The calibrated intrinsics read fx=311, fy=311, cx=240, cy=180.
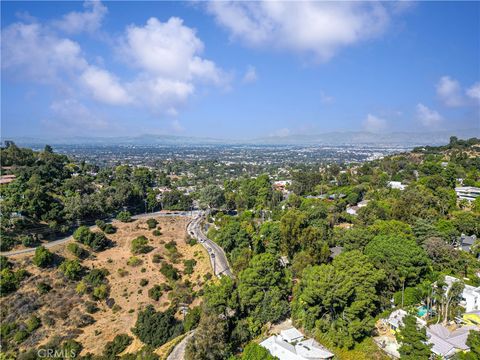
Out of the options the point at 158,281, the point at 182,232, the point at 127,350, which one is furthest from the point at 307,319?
the point at 182,232

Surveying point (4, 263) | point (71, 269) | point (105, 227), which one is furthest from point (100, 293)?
point (105, 227)

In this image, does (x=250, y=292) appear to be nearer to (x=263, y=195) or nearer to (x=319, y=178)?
(x=263, y=195)

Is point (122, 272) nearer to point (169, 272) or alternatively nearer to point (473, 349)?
point (169, 272)

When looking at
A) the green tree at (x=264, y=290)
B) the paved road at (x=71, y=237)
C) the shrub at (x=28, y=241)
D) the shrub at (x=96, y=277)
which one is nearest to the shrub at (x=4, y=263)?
the paved road at (x=71, y=237)

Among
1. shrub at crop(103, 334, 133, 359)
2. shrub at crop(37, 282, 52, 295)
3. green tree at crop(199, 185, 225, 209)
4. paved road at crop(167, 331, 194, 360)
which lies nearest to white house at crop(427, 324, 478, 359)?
paved road at crop(167, 331, 194, 360)

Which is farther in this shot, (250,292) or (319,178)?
(319,178)
